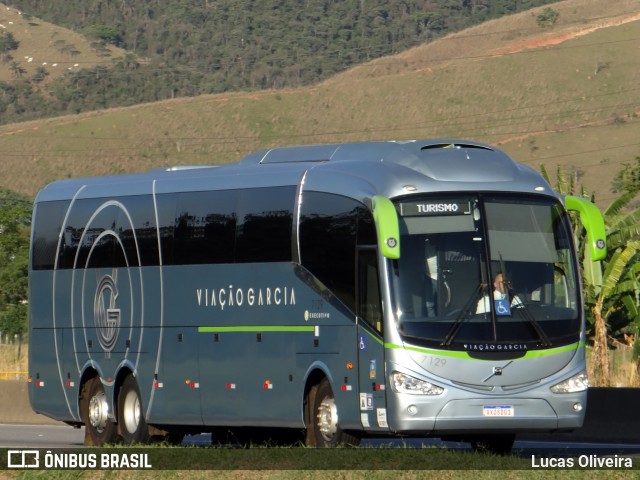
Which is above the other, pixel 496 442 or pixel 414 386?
pixel 414 386

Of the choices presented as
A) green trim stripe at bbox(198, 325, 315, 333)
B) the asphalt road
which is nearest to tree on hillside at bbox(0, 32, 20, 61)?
the asphalt road

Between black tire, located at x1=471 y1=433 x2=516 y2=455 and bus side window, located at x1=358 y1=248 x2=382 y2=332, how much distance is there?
2.52 meters

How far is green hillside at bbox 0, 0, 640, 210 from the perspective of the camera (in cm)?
12988

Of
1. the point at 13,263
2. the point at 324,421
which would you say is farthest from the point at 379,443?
the point at 13,263

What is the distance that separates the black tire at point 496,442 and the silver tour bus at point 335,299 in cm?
3

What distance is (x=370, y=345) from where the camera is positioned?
17.4 m

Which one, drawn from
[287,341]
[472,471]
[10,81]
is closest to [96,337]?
[287,341]

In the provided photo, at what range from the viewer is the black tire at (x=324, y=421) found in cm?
1798

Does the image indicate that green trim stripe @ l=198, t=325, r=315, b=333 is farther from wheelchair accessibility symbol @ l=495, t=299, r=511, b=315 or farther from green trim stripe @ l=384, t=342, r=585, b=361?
wheelchair accessibility symbol @ l=495, t=299, r=511, b=315

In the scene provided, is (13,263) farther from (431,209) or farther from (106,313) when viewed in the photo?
(431,209)

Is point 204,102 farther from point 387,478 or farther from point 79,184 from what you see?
point 387,478

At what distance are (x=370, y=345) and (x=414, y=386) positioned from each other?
0.76 metres

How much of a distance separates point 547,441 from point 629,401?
1.46 m

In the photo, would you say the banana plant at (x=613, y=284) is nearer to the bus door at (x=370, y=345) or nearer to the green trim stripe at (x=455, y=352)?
the green trim stripe at (x=455, y=352)
